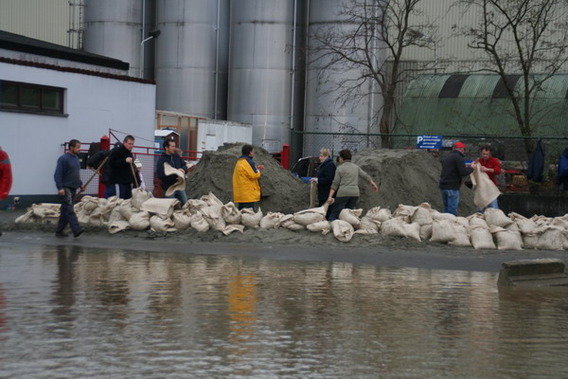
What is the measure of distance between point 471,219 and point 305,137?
24413mm

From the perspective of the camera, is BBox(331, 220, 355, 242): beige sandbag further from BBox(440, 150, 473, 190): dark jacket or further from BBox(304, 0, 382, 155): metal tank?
BBox(304, 0, 382, 155): metal tank

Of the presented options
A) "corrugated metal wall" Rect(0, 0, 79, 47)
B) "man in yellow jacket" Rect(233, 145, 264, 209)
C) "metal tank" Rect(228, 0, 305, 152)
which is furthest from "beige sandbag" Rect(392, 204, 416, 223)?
"corrugated metal wall" Rect(0, 0, 79, 47)

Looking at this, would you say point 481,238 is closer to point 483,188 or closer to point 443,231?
point 443,231

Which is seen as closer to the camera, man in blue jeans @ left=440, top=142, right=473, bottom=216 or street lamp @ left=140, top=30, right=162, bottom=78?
man in blue jeans @ left=440, top=142, right=473, bottom=216

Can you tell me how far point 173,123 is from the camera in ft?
132

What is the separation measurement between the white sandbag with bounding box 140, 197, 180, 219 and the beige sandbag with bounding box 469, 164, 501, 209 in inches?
233

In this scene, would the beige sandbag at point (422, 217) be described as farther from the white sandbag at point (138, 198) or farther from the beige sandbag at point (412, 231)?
the white sandbag at point (138, 198)

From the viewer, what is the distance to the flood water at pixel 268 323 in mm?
7059

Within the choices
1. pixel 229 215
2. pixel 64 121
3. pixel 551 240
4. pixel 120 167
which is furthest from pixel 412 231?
pixel 64 121

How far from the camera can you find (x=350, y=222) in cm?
1794

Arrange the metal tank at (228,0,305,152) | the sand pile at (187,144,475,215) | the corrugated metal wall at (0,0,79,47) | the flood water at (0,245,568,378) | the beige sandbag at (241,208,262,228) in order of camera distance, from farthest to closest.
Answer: the corrugated metal wall at (0,0,79,47)
the metal tank at (228,0,305,152)
the sand pile at (187,144,475,215)
the beige sandbag at (241,208,262,228)
the flood water at (0,245,568,378)

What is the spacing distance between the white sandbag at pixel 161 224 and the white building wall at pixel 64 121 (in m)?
8.86

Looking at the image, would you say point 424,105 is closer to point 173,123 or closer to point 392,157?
point 173,123

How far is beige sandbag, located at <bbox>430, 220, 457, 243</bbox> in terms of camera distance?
17.2 m
